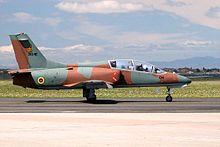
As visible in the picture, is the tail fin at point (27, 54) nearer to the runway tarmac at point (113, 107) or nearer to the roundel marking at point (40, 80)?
the roundel marking at point (40, 80)

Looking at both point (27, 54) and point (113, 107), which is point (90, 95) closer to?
point (27, 54)

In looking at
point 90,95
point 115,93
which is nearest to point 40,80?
point 90,95

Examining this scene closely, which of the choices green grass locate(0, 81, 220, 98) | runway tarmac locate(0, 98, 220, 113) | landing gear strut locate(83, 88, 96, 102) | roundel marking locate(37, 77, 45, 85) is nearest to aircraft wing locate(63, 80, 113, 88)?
landing gear strut locate(83, 88, 96, 102)

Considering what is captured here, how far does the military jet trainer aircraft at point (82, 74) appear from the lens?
35031 mm

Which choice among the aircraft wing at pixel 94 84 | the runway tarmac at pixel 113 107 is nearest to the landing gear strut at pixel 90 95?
the aircraft wing at pixel 94 84

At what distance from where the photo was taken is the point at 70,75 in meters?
35.3
